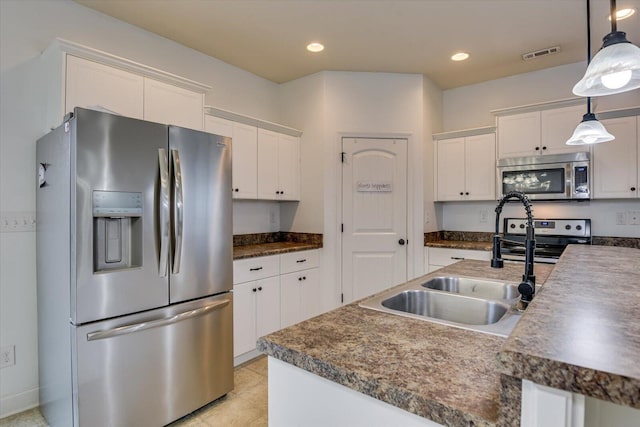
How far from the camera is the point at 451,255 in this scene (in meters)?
3.54

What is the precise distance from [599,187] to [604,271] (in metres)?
2.54

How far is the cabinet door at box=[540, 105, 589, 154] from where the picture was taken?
3.19m

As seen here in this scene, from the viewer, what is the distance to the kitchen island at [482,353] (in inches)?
18.3

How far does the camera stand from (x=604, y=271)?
116 centimetres

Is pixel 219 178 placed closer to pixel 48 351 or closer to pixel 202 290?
pixel 202 290

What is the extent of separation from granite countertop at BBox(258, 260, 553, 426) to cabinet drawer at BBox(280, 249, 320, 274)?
2.03m

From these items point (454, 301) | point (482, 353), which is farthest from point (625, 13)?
point (482, 353)

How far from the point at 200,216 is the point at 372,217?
2.02 meters

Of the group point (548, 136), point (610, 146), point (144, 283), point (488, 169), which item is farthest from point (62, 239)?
point (610, 146)

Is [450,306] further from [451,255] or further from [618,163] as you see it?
[618,163]

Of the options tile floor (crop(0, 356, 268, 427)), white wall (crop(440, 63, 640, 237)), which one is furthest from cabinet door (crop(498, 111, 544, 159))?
tile floor (crop(0, 356, 268, 427))

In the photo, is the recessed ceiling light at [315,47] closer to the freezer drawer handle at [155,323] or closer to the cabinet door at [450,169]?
the cabinet door at [450,169]

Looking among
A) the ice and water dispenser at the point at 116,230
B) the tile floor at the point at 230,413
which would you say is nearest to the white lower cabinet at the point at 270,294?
the tile floor at the point at 230,413

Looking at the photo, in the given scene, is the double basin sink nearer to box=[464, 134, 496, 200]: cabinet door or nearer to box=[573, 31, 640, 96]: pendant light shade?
box=[573, 31, 640, 96]: pendant light shade
